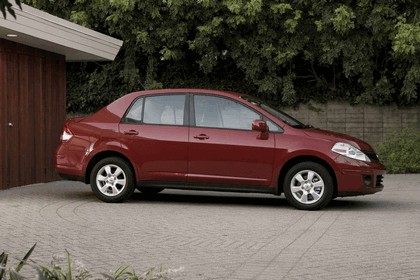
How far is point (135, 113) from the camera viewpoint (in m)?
14.3

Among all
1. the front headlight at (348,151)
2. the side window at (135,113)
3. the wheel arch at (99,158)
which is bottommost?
the wheel arch at (99,158)

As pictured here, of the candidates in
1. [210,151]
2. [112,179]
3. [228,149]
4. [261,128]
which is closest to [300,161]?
[261,128]

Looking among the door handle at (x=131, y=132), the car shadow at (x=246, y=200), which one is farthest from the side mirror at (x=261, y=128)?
the door handle at (x=131, y=132)

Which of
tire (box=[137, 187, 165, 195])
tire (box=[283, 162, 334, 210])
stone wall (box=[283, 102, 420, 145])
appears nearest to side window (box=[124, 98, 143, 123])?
tire (box=[137, 187, 165, 195])

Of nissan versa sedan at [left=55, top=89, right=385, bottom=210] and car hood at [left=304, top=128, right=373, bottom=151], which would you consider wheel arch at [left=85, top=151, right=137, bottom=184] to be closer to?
nissan versa sedan at [left=55, top=89, right=385, bottom=210]

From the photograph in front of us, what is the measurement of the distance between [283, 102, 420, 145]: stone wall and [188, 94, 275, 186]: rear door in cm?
1081

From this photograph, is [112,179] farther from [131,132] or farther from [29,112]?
[29,112]

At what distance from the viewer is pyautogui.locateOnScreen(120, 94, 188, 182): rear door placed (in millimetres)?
13906

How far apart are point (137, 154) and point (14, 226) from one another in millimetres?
3180

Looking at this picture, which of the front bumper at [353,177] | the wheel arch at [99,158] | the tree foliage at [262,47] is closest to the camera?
the front bumper at [353,177]

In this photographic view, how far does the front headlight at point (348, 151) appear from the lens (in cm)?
1341

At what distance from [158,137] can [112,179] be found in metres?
0.92

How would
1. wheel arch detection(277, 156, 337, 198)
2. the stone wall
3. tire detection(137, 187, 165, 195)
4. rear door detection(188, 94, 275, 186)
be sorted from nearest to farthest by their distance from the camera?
wheel arch detection(277, 156, 337, 198), rear door detection(188, 94, 275, 186), tire detection(137, 187, 165, 195), the stone wall

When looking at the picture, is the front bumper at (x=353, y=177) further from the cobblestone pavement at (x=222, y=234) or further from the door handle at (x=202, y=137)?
the door handle at (x=202, y=137)
